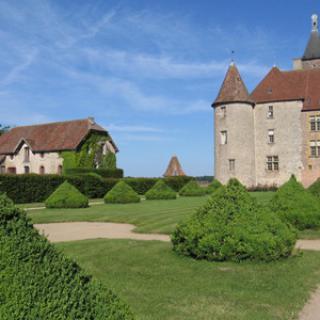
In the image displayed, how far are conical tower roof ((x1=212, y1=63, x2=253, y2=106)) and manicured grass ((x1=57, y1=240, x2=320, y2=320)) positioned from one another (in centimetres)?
2853

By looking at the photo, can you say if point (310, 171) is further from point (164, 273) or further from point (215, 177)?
point (164, 273)

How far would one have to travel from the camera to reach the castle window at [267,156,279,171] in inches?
1469

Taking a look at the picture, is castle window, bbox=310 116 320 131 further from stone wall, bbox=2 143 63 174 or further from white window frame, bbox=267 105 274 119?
stone wall, bbox=2 143 63 174

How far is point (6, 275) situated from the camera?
262 cm

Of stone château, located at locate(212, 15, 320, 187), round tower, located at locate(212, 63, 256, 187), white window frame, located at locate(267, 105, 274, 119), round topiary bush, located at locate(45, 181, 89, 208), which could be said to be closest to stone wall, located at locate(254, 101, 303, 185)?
stone château, located at locate(212, 15, 320, 187)

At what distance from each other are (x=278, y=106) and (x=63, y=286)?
36622 mm

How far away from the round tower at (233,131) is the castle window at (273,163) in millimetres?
1870

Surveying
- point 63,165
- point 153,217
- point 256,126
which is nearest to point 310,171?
point 256,126

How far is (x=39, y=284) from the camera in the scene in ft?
8.71

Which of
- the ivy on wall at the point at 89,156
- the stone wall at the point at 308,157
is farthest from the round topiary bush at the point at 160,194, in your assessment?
the stone wall at the point at 308,157

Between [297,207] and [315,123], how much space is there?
26.5 meters

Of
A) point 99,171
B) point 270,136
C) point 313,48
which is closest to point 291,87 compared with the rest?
point 270,136

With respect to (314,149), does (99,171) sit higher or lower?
lower

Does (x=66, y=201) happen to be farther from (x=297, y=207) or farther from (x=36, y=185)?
(x=297, y=207)
